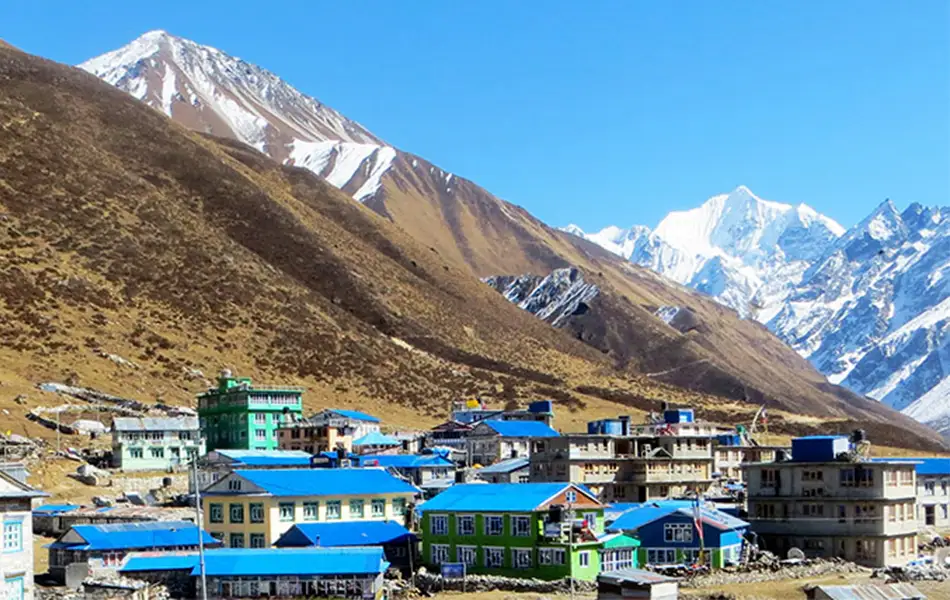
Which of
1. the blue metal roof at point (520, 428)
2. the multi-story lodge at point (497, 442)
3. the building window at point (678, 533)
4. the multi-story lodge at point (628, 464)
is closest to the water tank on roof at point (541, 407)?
the blue metal roof at point (520, 428)

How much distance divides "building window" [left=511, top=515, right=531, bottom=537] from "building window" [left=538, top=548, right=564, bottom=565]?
3.75 ft

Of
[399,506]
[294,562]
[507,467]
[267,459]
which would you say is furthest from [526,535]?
[507,467]

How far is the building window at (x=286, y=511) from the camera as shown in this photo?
72688 mm

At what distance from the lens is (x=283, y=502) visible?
239 ft

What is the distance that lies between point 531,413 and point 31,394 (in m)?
45.2

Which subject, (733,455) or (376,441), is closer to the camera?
(733,455)

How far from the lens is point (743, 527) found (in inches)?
2950

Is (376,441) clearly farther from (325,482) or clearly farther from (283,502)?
(283,502)

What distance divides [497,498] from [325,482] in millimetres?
10357

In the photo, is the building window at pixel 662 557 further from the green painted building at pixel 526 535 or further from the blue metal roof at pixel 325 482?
the blue metal roof at pixel 325 482

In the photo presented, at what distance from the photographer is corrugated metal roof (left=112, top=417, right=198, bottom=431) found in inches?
4323

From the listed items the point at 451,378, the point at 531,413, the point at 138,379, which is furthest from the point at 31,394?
the point at 451,378

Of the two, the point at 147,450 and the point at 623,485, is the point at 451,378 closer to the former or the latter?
the point at 147,450

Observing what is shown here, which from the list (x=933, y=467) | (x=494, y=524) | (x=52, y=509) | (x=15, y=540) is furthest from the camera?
(x=933, y=467)
